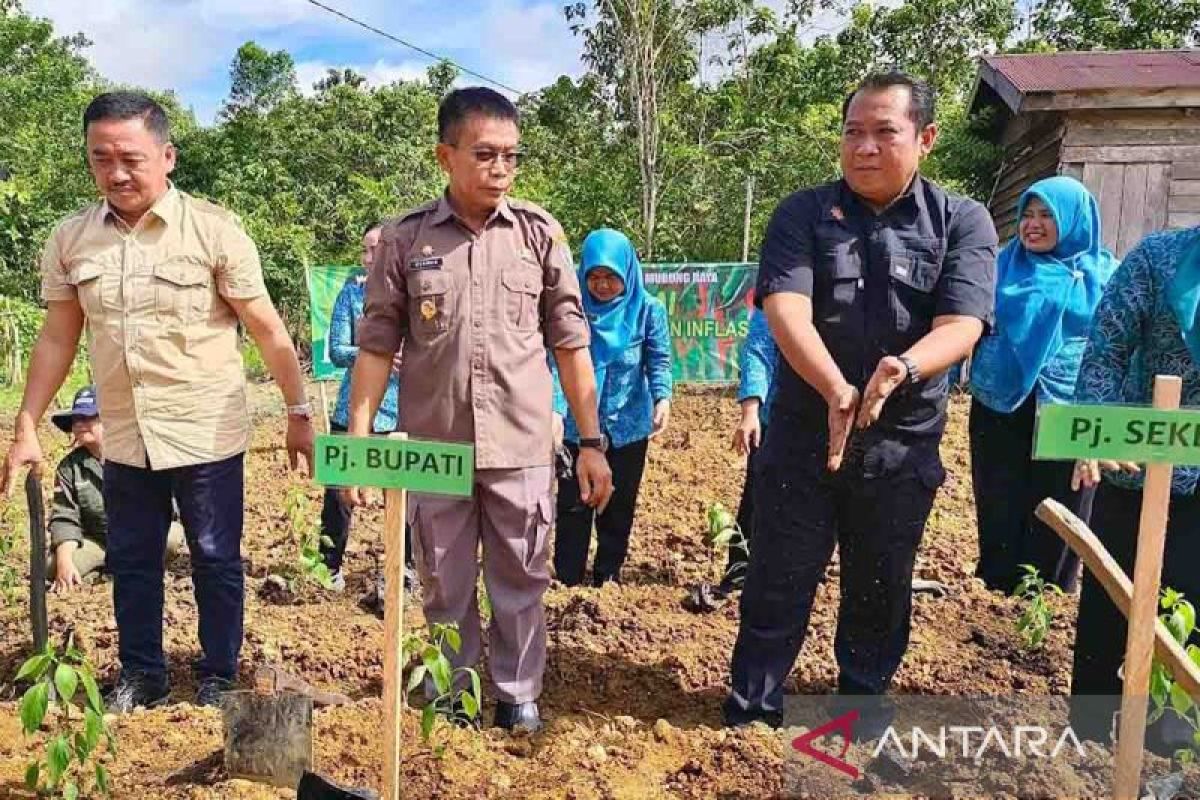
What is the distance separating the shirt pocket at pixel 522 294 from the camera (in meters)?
2.53

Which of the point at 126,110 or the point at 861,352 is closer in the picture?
the point at 861,352

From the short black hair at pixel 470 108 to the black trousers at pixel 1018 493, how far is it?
8.07ft

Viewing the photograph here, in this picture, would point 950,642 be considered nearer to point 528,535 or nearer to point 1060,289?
point 1060,289

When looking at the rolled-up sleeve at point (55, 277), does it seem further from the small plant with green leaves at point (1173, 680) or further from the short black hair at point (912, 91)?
the small plant with green leaves at point (1173, 680)

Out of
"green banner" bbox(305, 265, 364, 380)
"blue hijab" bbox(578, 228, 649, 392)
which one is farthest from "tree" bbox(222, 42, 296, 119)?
"blue hijab" bbox(578, 228, 649, 392)

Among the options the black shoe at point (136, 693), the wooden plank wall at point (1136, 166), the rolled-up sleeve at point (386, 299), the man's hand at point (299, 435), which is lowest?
the black shoe at point (136, 693)

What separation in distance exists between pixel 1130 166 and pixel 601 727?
8.09 meters

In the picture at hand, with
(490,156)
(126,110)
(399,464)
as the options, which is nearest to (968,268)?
(490,156)

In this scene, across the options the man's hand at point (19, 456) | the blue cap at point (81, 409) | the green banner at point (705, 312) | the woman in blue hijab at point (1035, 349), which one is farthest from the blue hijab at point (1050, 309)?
the green banner at point (705, 312)

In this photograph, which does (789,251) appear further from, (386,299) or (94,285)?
(94,285)

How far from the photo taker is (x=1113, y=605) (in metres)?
2.51

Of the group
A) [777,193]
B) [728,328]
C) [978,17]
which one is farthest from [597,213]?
[978,17]

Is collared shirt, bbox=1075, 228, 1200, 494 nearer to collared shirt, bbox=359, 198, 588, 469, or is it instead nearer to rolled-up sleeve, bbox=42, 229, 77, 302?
collared shirt, bbox=359, 198, 588, 469

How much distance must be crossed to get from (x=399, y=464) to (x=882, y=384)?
3.57 feet
